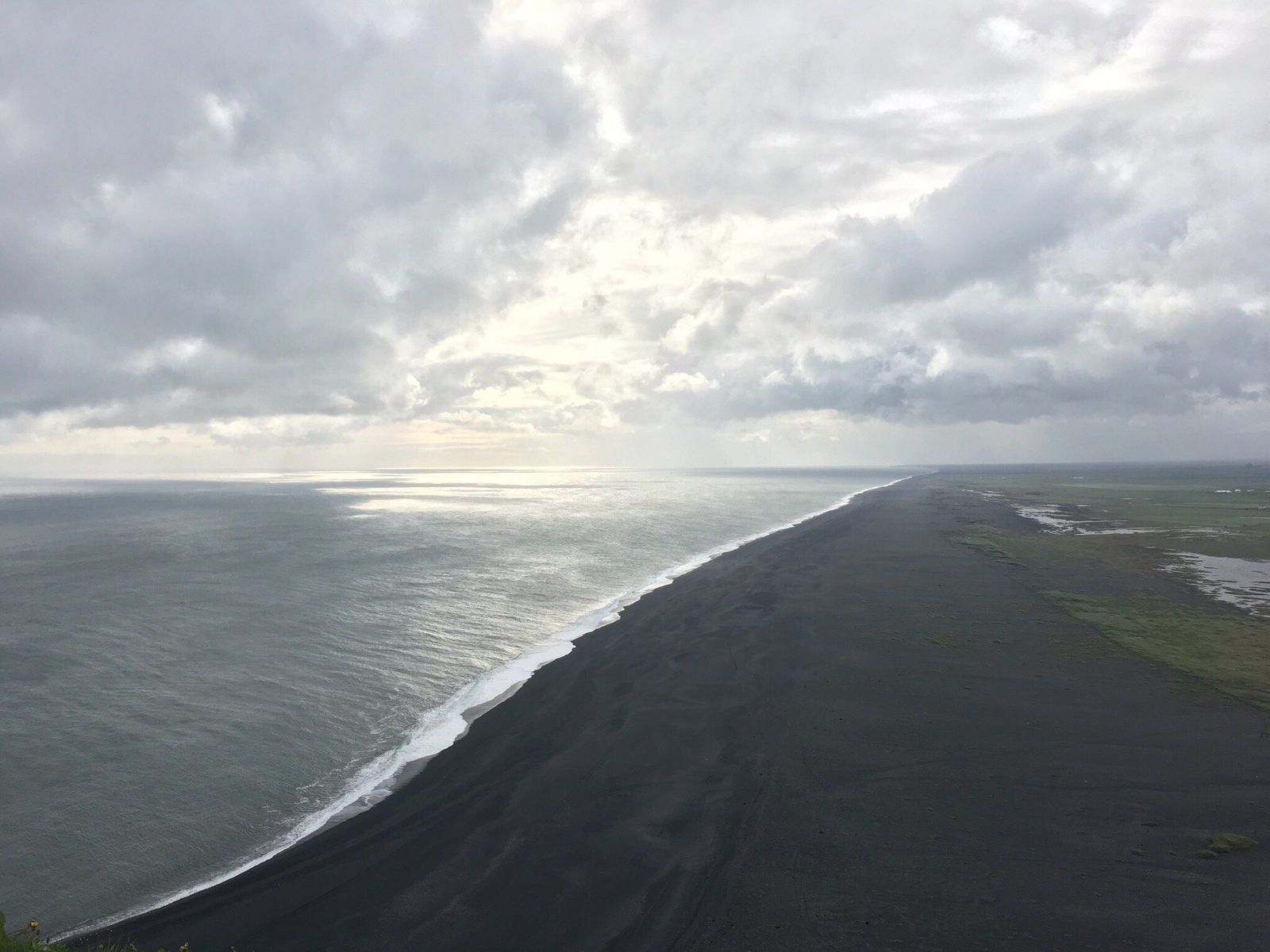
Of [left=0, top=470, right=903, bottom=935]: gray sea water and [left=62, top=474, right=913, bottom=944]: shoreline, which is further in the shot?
[left=0, top=470, right=903, bottom=935]: gray sea water

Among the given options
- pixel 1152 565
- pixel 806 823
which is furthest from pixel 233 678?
pixel 1152 565

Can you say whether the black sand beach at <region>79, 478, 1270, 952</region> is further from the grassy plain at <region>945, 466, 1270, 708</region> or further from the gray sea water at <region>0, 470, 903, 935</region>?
the grassy plain at <region>945, 466, 1270, 708</region>

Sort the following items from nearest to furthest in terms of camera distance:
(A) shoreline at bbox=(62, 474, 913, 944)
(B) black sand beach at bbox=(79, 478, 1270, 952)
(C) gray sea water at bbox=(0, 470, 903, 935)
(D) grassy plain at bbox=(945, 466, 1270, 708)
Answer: (B) black sand beach at bbox=(79, 478, 1270, 952) < (A) shoreline at bbox=(62, 474, 913, 944) < (C) gray sea water at bbox=(0, 470, 903, 935) < (D) grassy plain at bbox=(945, 466, 1270, 708)

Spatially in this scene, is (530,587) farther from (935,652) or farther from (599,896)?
(599,896)

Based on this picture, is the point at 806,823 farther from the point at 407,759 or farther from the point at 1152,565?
the point at 1152,565

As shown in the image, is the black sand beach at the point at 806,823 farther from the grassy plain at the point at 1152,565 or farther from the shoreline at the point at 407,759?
the grassy plain at the point at 1152,565

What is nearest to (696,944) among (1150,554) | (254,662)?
(254,662)

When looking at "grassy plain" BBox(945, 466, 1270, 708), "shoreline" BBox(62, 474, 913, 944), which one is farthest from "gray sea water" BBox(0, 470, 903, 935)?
"grassy plain" BBox(945, 466, 1270, 708)
